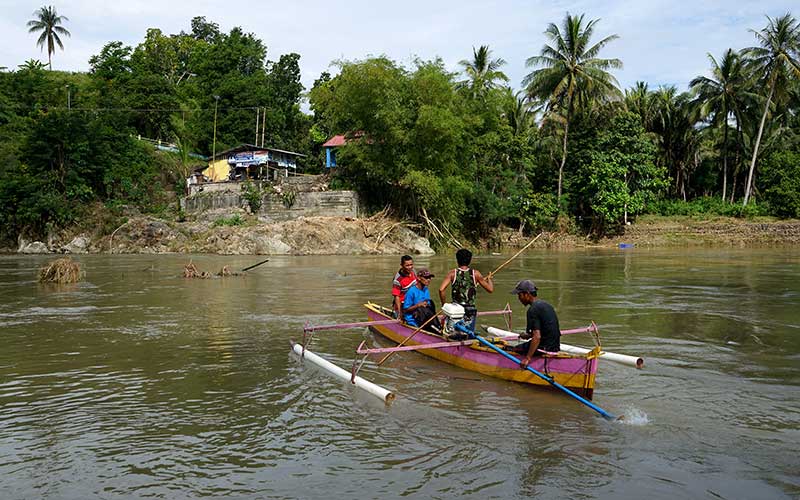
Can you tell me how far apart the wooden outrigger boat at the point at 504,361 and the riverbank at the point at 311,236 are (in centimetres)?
2420

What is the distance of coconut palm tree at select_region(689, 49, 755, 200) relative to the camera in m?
40.0

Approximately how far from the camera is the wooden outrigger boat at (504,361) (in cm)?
689

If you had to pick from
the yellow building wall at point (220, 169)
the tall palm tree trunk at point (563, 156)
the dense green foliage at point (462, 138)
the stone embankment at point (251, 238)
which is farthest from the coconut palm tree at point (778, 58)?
the yellow building wall at point (220, 169)

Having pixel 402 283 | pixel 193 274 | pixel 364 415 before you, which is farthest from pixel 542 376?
pixel 193 274

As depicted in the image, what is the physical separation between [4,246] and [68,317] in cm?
3011

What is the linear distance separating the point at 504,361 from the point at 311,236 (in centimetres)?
2693

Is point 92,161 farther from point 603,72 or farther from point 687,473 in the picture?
point 687,473

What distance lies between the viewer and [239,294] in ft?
55.2

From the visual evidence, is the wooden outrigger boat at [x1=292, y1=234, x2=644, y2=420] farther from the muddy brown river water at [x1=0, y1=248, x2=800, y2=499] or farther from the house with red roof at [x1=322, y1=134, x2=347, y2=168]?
the house with red roof at [x1=322, y1=134, x2=347, y2=168]

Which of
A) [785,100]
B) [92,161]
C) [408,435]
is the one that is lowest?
[408,435]

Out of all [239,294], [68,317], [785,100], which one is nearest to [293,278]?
[239,294]

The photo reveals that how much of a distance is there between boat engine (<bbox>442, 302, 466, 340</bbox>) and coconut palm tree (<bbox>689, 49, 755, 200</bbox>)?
38.0m

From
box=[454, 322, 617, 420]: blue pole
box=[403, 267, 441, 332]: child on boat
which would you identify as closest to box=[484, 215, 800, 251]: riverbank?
box=[403, 267, 441, 332]: child on boat

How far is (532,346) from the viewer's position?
23.6 feet
